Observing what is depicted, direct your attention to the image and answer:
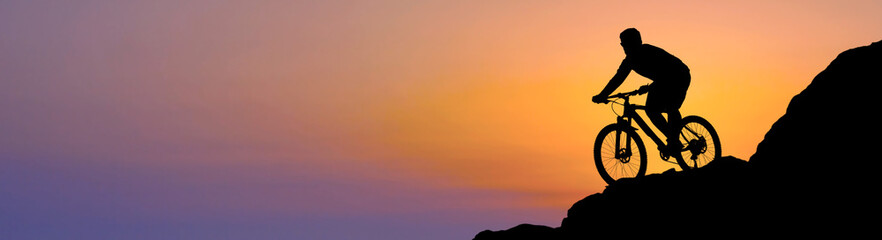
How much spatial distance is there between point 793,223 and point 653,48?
445 centimetres

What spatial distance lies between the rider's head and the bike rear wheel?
179 centimetres

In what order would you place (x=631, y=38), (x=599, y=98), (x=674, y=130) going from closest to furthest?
1. (x=631, y=38)
2. (x=674, y=130)
3. (x=599, y=98)

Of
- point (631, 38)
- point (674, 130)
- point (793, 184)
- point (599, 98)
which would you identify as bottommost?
point (793, 184)

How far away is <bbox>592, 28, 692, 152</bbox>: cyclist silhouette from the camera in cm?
1521

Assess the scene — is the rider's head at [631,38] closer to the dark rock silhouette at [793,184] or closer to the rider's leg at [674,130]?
the rider's leg at [674,130]

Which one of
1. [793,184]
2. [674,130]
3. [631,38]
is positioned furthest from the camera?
[674,130]

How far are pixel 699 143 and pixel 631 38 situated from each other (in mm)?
2293

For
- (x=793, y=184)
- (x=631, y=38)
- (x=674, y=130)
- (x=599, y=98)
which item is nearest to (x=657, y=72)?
(x=631, y=38)

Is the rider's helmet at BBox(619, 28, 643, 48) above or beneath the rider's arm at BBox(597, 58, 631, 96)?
above

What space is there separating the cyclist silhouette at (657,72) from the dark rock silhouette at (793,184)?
1675 millimetres

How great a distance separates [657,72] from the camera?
Result: 15211mm

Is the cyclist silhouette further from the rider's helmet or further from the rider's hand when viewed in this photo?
the rider's hand

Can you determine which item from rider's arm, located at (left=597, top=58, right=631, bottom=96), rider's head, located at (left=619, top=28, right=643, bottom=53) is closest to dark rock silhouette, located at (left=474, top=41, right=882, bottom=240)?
rider's arm, located at (left=597, top=58, right=631, bottom=96)

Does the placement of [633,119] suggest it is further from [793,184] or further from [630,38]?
[793,184]
